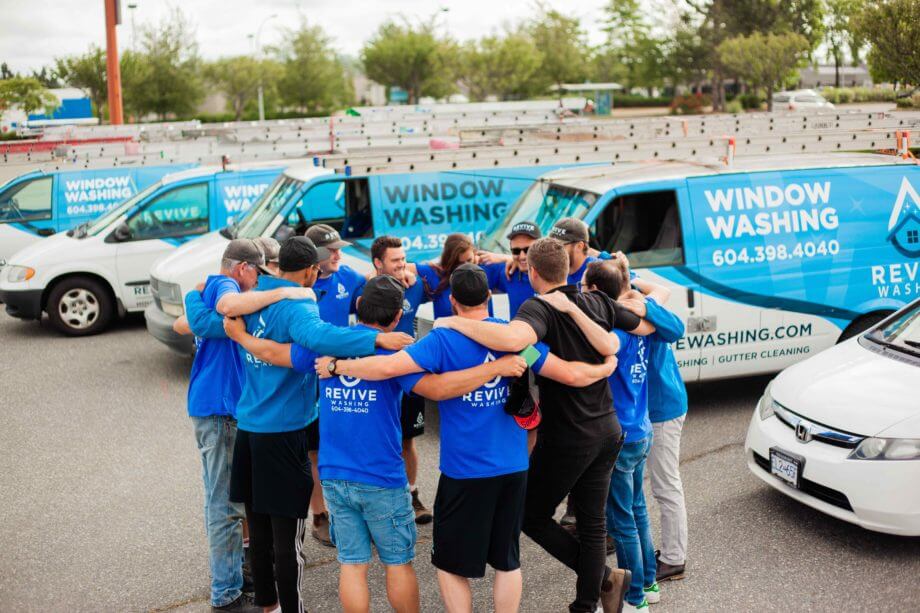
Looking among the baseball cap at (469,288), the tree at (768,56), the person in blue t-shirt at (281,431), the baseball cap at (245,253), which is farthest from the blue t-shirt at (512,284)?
the tree at (768,56)

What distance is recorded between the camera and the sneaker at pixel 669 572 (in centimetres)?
509

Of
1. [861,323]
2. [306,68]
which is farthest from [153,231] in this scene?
[306,68]

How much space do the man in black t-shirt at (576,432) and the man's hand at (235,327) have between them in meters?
0.95

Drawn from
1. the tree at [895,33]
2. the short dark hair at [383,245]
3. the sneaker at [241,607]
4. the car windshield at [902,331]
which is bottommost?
the sneaker at [241,607]

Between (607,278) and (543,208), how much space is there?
358cm

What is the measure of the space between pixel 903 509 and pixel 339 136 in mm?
10904

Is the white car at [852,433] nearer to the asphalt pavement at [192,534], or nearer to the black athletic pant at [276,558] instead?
the asphalt pavement at [192,534]

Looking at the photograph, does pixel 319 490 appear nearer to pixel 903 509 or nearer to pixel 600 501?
pixel 600 501

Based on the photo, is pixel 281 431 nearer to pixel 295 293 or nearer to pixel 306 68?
pixel 295 293

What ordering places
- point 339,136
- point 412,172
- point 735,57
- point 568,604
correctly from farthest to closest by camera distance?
1. point 735,57
2. point 339,136
3. point 412,172
4. point 568,604

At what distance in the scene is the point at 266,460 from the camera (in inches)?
172

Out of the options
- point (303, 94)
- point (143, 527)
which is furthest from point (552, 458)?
point (303, 94)

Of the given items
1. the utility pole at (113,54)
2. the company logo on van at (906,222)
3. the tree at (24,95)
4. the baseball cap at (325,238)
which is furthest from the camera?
the tree at (24,95)

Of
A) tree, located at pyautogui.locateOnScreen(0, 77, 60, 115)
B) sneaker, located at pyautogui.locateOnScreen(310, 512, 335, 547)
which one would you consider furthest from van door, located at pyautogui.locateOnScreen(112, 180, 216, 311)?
tree, located at pyautogui.locateOnScreen(0, 77, 60, 115)
